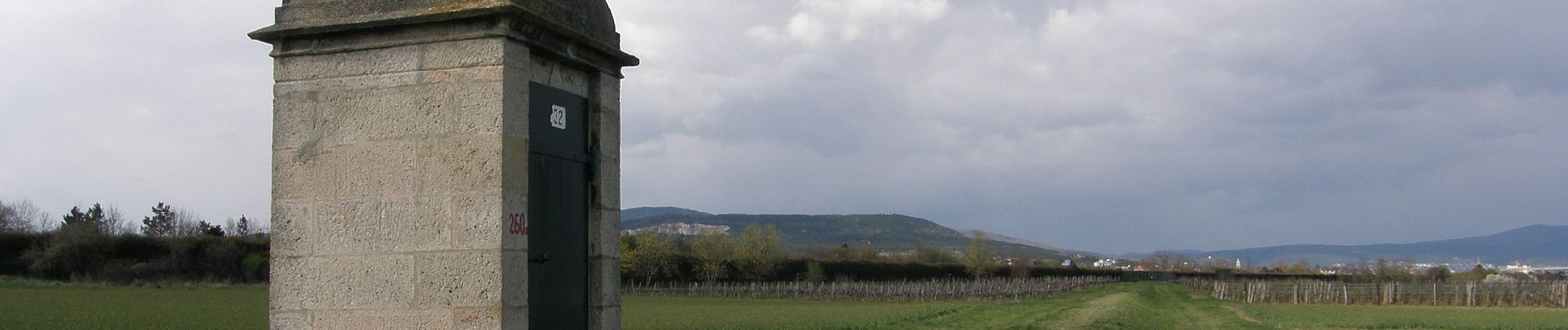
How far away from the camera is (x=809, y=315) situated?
4769cm

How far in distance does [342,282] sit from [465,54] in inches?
49.4

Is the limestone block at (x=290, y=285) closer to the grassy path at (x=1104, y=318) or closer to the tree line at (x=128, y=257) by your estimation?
the grassy path at (x=1104, y=318)

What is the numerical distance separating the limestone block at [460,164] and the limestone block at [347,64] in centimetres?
41

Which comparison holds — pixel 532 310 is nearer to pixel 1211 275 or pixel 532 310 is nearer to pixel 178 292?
pixel 178 292

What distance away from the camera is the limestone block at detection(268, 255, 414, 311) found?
552 cm

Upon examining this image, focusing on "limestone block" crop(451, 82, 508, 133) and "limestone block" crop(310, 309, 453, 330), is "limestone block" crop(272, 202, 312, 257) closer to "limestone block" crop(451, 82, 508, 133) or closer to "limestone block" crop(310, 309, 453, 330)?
"limestone block" crop(310, 309, 453, 330)

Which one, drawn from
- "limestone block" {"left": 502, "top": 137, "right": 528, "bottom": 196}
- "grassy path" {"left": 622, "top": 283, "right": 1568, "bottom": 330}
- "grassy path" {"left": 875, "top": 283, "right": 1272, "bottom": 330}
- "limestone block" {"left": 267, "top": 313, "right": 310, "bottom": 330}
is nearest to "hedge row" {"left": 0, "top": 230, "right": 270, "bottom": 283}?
"grassy path" {"left": 622, "top": 283, "right": 1568, "bottom": 330}

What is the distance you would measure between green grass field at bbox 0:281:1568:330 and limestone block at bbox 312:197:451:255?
95.9ft

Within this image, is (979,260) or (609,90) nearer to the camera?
(609,90)

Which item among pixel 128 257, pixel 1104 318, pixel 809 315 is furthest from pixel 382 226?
pixel 128 257

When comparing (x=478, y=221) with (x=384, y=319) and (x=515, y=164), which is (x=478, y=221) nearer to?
(x=515, y=164)

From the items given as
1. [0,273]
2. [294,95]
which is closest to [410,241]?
[294,95]

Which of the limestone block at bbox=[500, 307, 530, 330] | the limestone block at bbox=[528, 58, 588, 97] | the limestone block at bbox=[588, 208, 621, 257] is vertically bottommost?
the limestone block at bbox=[500, 307, 530, 330]

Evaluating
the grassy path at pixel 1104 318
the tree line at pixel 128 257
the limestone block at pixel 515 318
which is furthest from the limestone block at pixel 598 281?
the tree line at pixel 128 257
